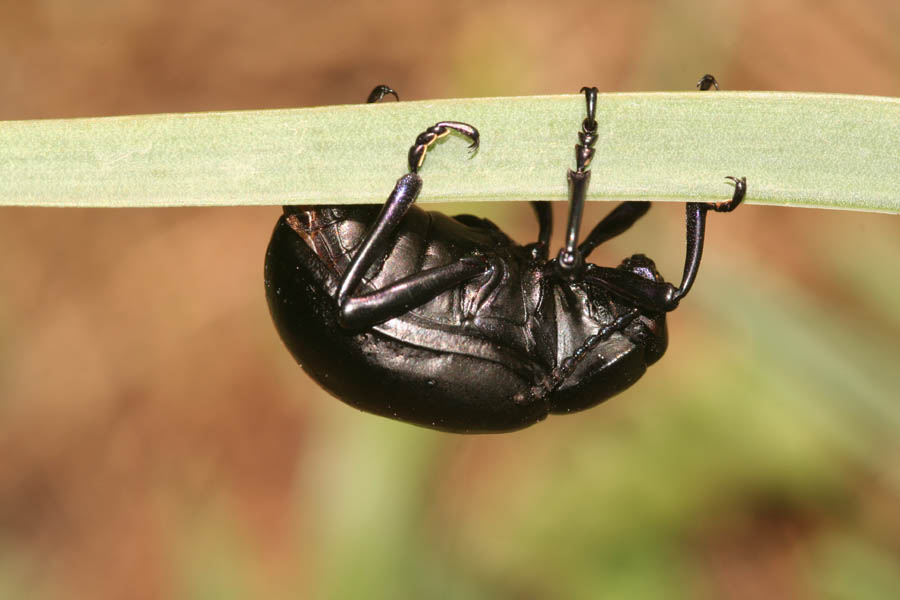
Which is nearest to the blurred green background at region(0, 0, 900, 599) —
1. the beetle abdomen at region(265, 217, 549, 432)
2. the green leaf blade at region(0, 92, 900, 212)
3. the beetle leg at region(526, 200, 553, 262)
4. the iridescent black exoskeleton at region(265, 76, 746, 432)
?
the beetle leg at region(526, 200, 553, 262)

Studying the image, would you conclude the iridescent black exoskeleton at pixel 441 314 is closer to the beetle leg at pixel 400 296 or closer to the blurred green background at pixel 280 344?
the beetle leg at pixel 400 296

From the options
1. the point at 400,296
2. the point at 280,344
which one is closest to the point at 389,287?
the point at 400,296

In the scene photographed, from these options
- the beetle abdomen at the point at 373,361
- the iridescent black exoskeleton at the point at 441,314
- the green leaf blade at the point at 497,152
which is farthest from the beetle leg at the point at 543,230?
the green leaf blade at the point at 497,152

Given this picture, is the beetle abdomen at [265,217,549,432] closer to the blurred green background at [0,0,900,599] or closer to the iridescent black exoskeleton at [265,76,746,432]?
the iridescent black exoskeleton at [265,76,746,432]

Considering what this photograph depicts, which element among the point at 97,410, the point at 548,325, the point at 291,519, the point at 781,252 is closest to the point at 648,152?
the point at 548,325

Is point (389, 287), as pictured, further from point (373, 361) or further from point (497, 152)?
point (497, 152)

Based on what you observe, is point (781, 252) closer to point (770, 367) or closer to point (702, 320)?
point (702, 320)
